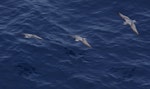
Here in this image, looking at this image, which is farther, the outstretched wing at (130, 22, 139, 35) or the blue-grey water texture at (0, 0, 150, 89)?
the outstretched wing at (130, 22, 139, 35)

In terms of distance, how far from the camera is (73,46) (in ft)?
141

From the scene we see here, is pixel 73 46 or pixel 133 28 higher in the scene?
pixel 133 28

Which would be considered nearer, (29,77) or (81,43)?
(29,77)

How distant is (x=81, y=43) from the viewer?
43469mm

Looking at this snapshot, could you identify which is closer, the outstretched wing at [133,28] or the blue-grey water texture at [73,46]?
the blue-grey water texture at [73,46]

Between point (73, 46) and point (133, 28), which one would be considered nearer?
point (73, 46)

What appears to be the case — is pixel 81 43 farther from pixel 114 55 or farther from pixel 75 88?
pixel 75 88

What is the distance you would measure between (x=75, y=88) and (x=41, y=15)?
13.7 meters

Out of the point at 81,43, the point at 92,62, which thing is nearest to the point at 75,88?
the point at 92,62

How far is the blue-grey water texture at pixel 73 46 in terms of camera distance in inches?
1523

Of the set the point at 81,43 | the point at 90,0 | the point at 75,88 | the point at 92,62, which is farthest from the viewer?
the point at 90,0

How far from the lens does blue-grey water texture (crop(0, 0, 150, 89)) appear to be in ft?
127

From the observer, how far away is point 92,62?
40750 mm

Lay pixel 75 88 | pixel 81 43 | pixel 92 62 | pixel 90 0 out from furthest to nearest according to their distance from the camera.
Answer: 1. pixel 90 0
2. pixel 81 43
3. pixel 92 62
4. pixel 75 88
